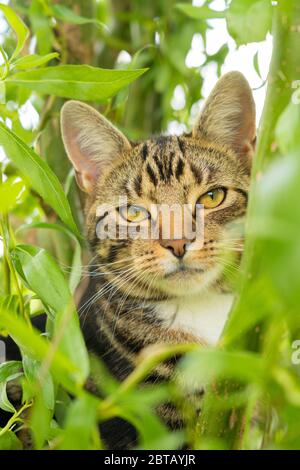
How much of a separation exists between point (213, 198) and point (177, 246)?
222 millimetres

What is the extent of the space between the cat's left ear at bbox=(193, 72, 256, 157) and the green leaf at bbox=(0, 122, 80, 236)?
0.75m

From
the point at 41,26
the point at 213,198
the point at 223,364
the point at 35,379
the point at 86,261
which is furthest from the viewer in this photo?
the point at 86,261

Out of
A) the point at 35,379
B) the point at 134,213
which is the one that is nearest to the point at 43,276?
the point at 35,379

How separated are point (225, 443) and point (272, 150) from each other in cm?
36

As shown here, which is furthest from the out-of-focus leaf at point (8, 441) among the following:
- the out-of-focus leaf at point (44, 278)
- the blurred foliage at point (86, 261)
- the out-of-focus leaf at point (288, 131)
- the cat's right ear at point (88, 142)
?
the cat's right ear at point (88, 142)

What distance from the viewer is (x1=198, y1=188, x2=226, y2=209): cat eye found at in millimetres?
1589

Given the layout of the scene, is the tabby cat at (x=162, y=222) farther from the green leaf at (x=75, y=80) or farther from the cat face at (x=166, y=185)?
the green leaf at (x=75, y=80)

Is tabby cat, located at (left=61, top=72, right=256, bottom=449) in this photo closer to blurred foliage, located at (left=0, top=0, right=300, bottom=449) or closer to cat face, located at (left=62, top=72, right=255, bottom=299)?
cat face, located at (left=62, top=72, right=255, bottom=299)

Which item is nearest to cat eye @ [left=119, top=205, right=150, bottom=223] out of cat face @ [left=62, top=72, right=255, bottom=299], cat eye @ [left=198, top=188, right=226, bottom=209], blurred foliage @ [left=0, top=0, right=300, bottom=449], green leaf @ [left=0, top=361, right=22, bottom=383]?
cat face @ [left=62, top=72, right=255, bottom=299]

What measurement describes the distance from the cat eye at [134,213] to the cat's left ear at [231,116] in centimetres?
31

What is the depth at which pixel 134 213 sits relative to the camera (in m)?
1.63

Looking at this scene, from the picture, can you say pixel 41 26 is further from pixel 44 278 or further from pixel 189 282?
pixel 44 278

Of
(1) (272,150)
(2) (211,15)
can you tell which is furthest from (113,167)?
(1) (272,150)

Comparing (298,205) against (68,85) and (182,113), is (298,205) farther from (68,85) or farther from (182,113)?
(182,113)
